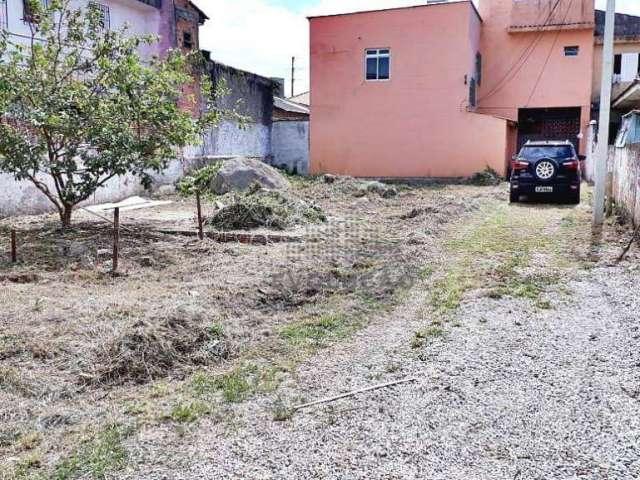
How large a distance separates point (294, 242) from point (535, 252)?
12.3 feet

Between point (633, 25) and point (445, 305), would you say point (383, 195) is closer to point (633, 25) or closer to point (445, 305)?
point (445, 305)

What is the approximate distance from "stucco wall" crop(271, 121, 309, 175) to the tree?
17316 millimetres

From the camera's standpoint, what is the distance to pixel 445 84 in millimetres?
24531

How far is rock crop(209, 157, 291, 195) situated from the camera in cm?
1652

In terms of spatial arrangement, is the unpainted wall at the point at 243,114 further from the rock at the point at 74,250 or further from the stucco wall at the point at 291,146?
the rock at the point at 74,250

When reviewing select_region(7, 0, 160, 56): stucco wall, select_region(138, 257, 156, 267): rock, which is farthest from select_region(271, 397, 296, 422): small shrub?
select_region(7, 0, 160, 56): stucco wall

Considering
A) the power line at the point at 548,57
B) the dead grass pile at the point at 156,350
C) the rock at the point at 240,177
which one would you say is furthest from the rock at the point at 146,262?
the power line at the point at 548,57

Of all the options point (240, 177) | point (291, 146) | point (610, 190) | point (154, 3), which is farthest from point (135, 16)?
point (610, 190)

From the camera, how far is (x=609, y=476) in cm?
307

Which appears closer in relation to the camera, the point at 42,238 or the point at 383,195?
the point at 42,238

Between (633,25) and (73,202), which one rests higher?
(633,25)

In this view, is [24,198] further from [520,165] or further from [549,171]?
[549,171]

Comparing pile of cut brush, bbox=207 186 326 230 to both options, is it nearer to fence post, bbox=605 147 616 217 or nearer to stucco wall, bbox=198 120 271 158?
fence post, bbox=605 147 616 217

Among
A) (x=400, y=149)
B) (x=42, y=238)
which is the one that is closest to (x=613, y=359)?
(x=42, y=238)
